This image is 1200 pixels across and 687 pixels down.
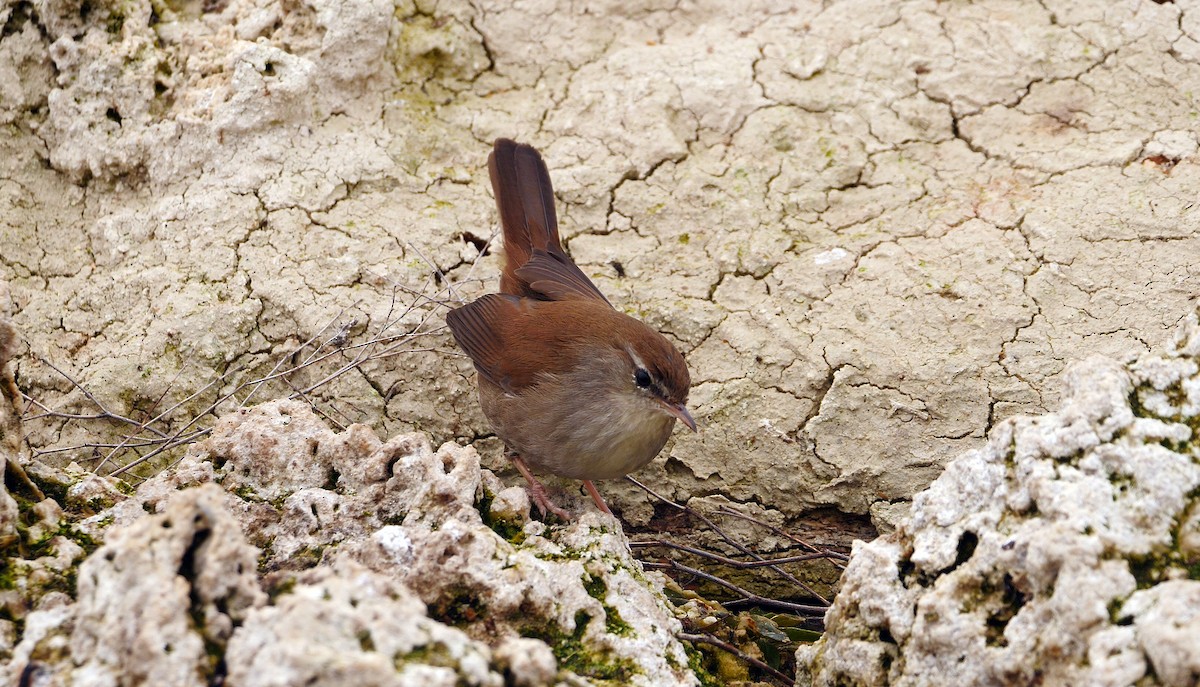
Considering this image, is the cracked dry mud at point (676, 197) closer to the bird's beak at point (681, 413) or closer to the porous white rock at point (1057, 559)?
the bird's beak at point (681, 413)

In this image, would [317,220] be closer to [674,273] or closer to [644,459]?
[674,273]

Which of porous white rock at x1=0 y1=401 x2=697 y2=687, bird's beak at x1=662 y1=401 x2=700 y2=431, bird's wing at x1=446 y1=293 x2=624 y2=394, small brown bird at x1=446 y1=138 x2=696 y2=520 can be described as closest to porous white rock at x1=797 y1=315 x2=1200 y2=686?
porous white rock at x1=0 y1=401 x2=697 y2=687

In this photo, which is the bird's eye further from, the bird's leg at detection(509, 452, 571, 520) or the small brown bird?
the bird's leg at detection(509, 452, 571, 520)

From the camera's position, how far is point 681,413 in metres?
4.13

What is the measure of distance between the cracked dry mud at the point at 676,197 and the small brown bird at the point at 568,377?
0.39 m

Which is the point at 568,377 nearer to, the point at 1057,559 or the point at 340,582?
the point at 340,582

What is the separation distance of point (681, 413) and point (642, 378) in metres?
0.21

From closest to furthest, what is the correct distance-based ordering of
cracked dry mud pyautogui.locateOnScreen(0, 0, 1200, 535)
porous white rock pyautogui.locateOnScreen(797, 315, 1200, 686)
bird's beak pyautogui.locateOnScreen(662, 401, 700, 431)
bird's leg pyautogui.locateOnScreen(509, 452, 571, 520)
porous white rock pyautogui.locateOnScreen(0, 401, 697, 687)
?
1. porous white rock pyautogui.locateOnScreen(0, 401, 697, 687)
2. porous white rock pyautogui.locateOnScreen(797, 315, 1200, 686)
3. bird's leg pyautogui.locateOnScreen(509, 452, 571, 520)
4. bird's beak pyautogui.locateOnScreen(662, 401, 700, 431)
5. cracked dry mud pyautogui.locateOnScreen(0, 0, 1200, 535)

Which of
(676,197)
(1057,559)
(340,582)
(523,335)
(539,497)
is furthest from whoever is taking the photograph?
(676,197)

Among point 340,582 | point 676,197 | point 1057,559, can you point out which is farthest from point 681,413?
point 340,582

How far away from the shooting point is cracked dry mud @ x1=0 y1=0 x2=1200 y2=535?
4461 millimetres

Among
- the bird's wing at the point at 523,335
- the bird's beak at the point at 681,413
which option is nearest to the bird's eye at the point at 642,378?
the bird's beak at the point at 681,413

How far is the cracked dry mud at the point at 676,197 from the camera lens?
4461 millimetres

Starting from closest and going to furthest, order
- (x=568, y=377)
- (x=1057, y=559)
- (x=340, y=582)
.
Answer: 1. (x=340, y=582)
2. (x=1057, y=559)
3. (x=568, y=377)
